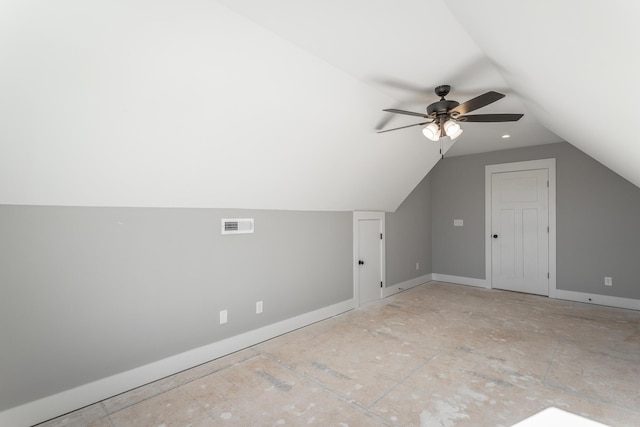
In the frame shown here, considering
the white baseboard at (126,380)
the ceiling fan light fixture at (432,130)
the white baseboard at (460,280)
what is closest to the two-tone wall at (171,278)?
the white baseboard at (126,380)

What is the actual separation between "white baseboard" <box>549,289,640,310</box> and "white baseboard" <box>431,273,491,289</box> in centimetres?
102

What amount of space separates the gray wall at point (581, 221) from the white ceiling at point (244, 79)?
2530 mm

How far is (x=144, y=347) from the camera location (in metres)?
2.42

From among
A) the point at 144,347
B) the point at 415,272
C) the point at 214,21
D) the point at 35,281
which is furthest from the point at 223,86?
the point at 415,272

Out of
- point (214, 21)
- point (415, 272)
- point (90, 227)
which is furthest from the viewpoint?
point (415, 272)

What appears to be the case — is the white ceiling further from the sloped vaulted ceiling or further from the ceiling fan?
the ceiling fan

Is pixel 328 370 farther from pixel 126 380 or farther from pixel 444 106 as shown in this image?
pixel 444 106

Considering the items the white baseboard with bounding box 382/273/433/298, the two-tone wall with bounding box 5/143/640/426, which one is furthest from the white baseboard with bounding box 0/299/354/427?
the white baseboard with bounding box 382/273/433/298

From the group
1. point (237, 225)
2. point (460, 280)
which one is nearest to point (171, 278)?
point (237, 225)

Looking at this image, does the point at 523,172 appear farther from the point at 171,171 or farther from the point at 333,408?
the point at 171,171

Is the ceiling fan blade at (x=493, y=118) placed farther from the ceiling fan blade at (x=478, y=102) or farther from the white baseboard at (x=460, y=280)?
the white baseboard at (x=460, y=280)

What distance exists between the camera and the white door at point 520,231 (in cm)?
498

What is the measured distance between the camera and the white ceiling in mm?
1374

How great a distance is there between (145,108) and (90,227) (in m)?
1.00
